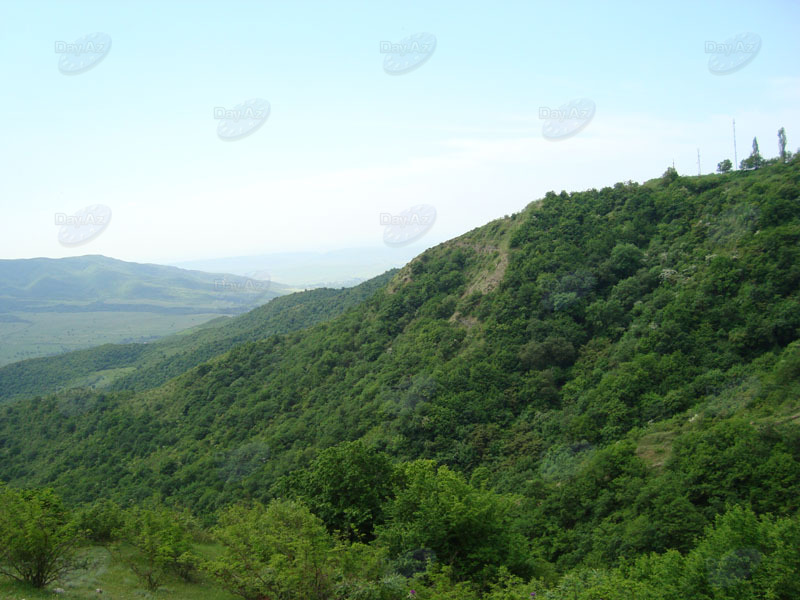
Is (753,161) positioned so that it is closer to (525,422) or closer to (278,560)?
(525,422)

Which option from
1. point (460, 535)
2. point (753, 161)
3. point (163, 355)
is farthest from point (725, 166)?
point (163, 355)

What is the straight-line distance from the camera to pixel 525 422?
1271 inches

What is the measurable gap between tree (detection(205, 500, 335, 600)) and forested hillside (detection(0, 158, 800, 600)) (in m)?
0.09

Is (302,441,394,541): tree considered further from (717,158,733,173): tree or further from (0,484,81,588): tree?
(717,158,733,173): tree

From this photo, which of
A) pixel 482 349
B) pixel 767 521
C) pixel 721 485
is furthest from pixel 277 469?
pixel 767 521

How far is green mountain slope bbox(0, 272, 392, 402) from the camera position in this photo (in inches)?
3068

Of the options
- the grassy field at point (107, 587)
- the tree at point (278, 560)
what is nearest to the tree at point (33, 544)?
the grassy field at point (107, 587)

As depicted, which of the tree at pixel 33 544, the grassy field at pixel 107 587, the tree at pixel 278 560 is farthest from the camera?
the grassy field at pixel 107 587

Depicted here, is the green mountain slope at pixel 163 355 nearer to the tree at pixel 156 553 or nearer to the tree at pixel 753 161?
the tree at pixel 753 161

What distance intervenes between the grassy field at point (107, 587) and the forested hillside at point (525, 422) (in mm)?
1491

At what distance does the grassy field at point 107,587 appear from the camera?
1213 cm

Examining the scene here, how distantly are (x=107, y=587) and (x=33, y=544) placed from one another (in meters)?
2.75

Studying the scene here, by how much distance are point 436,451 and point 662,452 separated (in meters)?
13.7

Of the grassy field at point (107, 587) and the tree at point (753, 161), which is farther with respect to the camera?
the tree at point (753, 161)
